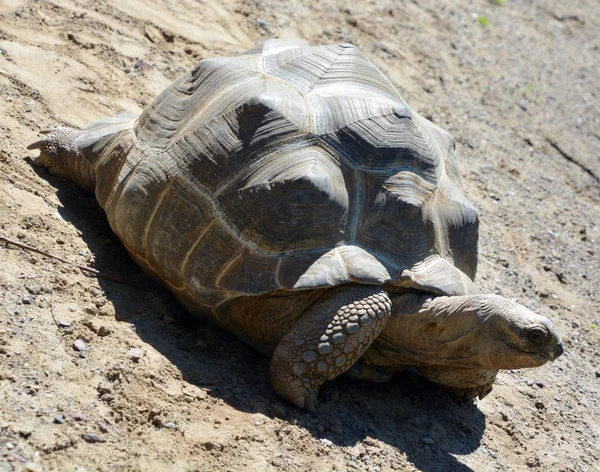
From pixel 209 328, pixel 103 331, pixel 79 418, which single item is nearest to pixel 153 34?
pixel 209 328

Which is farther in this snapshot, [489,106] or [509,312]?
[489,106]

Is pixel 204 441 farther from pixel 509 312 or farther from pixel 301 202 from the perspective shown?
pixel 509 312

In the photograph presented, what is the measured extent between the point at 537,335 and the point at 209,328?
179 cm

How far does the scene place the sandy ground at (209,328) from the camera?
3.35m

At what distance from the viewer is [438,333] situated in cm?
404

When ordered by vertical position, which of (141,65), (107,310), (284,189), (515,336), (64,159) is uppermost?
(284,189)

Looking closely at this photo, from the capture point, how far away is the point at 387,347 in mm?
4203

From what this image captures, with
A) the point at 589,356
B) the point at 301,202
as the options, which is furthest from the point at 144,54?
the point at 589,356

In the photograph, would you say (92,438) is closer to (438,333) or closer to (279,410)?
(279,410)

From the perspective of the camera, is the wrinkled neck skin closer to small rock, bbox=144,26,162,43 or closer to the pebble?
the pebble

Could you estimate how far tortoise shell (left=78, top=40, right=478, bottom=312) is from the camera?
3.86 meters

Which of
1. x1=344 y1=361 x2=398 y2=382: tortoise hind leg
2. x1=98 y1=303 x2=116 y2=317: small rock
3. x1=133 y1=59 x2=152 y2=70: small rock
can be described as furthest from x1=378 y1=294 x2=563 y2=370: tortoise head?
x1=133 y1=59 x2=152 y2=70: small rock

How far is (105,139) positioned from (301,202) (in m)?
1.50

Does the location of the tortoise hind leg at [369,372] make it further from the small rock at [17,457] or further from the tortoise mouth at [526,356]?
the small rock at [17,457]
